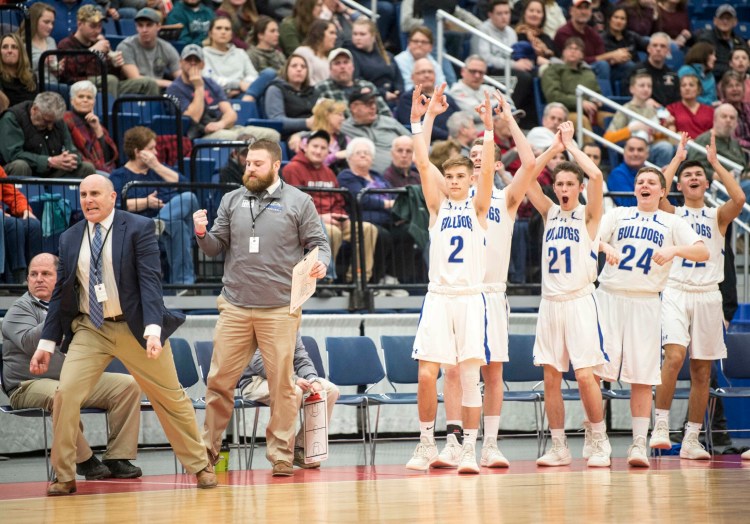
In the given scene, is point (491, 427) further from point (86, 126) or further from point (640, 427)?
point (86, 126)

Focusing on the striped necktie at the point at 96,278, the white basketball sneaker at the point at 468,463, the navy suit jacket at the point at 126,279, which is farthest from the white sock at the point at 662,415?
the striped necktie at the point at 96,278

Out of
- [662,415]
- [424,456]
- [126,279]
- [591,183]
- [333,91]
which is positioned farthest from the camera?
[333,91]

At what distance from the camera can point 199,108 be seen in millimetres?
12281

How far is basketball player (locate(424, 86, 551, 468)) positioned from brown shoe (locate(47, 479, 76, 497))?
248 cm

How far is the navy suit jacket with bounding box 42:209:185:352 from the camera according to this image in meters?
7.55

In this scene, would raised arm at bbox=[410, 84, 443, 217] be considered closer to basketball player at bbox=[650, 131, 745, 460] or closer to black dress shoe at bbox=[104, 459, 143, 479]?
basketball player at bbox=[650, 131, 745, 460]

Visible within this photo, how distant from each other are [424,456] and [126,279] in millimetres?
2399

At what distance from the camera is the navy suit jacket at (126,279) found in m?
7.55

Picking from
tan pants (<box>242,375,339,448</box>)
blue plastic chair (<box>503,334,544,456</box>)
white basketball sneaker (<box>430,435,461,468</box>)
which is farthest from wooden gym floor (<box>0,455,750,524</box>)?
blue plastic chair (<box>503,334,544,456</box>)

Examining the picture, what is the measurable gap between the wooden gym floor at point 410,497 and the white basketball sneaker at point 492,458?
0.26ft

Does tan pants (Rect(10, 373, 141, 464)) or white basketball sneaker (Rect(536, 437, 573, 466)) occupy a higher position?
tan pants (Rect(10, 373, 141, 464))

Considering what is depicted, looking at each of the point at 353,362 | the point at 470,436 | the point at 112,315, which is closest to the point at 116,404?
the point at 112,315

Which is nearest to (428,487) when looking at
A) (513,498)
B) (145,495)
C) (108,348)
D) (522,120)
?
(513,498)

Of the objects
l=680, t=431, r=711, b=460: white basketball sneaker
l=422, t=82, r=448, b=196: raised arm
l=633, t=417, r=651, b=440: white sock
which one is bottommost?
l=680, t=431, r=711, b=460: white basketball sneaker
